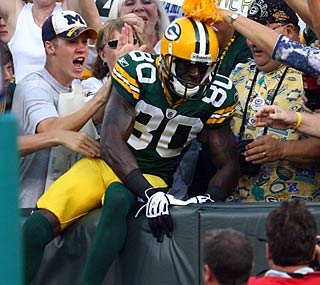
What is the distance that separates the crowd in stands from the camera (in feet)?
17.6

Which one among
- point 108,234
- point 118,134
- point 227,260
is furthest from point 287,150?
point 227,260

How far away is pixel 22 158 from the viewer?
6.11 m

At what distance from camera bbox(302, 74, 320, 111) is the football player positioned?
0.39m

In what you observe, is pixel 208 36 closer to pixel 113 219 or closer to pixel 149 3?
pixel 113 219

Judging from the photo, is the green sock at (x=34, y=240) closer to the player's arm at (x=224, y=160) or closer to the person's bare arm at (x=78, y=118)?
the person's bare arm at (x=78, y=118)

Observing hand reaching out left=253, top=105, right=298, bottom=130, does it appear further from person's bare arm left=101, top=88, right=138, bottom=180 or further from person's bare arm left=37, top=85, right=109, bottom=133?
person's bare arm left=37, top=85, right=109, bottom=133

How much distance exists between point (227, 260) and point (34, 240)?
209 centimetres

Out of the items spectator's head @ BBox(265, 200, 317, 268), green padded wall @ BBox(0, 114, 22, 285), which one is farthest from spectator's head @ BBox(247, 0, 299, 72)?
green padded wall @ BBox(0, 114, 22, 285)

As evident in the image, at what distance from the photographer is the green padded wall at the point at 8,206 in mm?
2344

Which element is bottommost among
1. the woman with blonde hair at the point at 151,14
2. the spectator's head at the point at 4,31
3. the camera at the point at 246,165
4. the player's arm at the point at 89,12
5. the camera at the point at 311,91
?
the spectator's head at the point at 4,31

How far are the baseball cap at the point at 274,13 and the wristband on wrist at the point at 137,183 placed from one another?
1.20m

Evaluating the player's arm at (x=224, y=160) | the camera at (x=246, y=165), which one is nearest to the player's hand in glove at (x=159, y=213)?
the player's arm at (x=224, y=160)

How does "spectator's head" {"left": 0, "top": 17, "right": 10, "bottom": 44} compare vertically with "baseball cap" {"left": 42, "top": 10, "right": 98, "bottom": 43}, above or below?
below

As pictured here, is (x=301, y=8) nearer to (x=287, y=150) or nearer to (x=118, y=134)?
(x=287, y=150)
